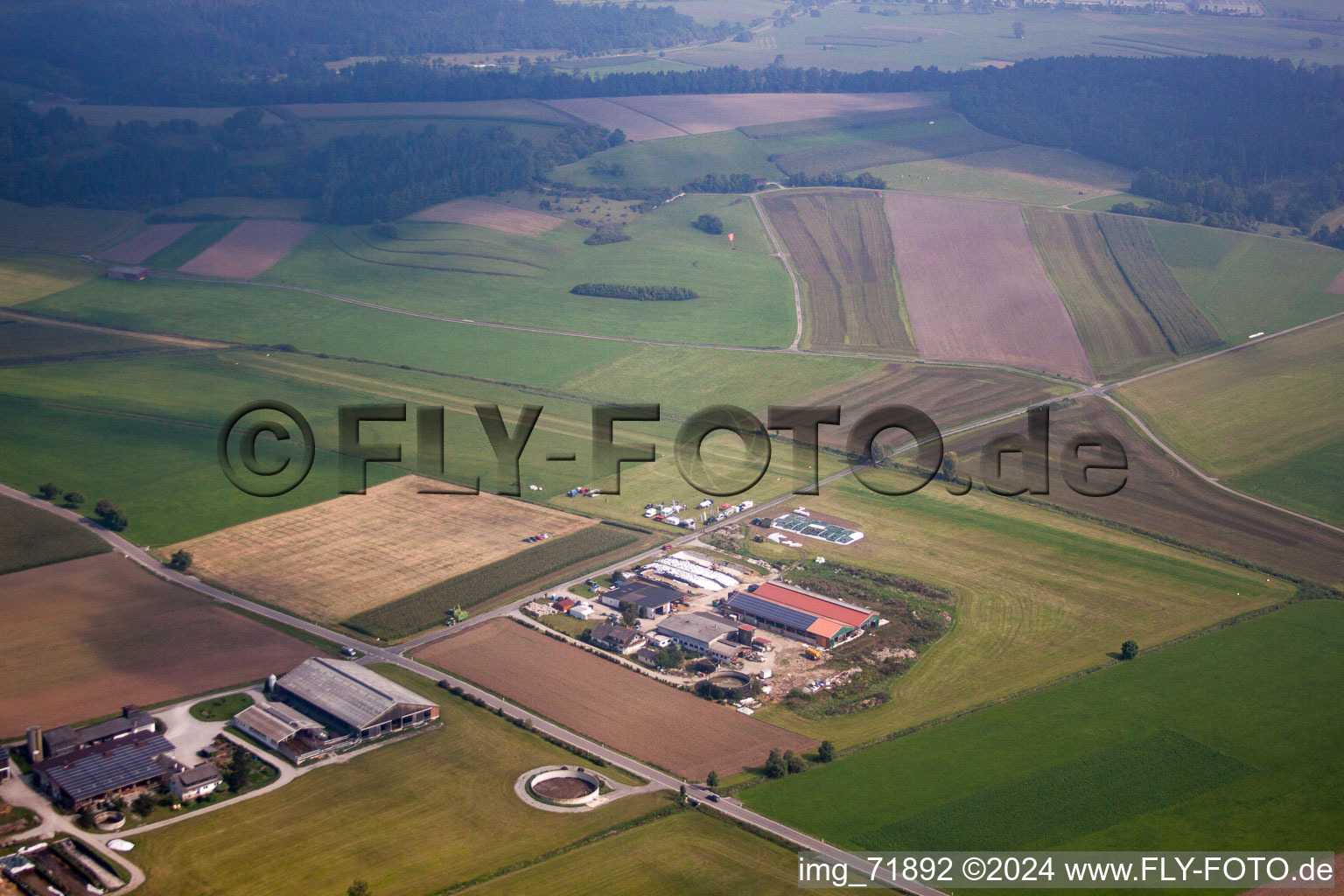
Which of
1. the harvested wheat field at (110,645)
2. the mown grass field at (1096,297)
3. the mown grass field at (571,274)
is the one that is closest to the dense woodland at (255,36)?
the mown grass field at (571,274)

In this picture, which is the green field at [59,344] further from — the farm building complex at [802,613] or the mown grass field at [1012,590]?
the farm building complex at [802,613]

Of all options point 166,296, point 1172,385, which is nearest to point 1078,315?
point 1172,385

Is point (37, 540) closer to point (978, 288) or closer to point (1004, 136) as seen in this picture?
point (978, 288)

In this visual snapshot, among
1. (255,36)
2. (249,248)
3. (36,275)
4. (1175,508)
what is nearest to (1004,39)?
(255,36)

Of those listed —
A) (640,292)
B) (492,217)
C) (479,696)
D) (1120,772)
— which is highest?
(492,217)

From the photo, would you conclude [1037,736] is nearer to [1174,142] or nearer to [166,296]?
[166,296]

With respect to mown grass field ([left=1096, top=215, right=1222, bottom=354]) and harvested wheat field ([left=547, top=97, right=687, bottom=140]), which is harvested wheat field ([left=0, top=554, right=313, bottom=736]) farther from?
harvested wheat field ([left=547, top=97, right=687, bottom=140])

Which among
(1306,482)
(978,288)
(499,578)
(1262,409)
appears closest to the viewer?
(499,578)
